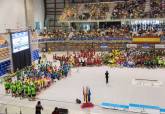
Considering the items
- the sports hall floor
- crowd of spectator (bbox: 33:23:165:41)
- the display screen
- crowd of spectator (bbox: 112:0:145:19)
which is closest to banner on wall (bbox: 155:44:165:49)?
crowd of spectator (bbox: 33:23:165:41)

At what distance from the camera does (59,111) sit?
16.7 metres

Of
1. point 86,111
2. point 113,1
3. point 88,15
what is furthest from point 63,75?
point 113,1

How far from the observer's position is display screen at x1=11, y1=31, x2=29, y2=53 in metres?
28.0

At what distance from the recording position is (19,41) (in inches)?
1142

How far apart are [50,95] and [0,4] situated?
22282mm

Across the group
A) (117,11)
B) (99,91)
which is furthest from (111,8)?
(99,91)

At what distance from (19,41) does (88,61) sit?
8.65 m

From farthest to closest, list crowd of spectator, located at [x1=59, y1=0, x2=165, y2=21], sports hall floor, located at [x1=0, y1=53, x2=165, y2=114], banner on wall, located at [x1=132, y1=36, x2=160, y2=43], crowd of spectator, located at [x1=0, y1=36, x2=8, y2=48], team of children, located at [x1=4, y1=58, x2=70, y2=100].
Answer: crowd of spectator, located at [x1=59, y1=0, x2=165, y2=21] → banner on wall, located at [x1=132, y1=36, x2=160, y2=43] → crowd of spectator, located at [x1=0, y1=36, x2=8, y2=48] → team of children, located at [x1=4, y1=58, x2=70, y2=100] → sports hall floor, located at [x1=0, y1=53, x2=165, y2=114]

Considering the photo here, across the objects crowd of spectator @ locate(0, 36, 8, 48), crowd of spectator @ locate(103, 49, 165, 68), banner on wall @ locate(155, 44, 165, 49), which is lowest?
crowd of spectator @ locate(103, 49, 165, 68)

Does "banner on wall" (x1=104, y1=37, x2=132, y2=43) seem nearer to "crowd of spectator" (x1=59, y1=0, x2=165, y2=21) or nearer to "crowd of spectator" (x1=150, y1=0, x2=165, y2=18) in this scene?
"crowd of spectator" (x1=59, y1=0, x2=165, y2=21)

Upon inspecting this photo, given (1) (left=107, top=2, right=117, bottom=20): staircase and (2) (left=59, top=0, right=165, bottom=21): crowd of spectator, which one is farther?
(1) (left=107, top=2, right=117, bottom=20): staircase

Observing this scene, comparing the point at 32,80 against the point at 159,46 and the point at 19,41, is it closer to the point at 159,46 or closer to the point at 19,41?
the point at 19,41

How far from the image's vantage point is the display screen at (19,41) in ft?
91.7

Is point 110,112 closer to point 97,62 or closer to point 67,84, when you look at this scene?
point 67,84
